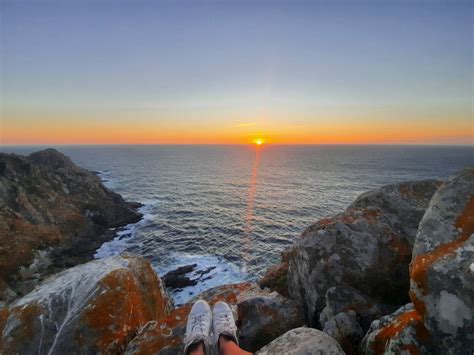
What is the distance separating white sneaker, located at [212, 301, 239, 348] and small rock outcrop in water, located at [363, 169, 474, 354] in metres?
2.97

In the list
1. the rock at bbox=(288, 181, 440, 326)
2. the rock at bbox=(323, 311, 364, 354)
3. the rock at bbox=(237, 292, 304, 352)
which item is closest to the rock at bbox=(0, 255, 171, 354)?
the rock at bbox=(237, 292, 304, 352)

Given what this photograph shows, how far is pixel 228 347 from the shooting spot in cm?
621

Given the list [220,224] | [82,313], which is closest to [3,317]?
[82,313]

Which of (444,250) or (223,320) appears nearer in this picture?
(444,250)

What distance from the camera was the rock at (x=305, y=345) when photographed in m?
5.11

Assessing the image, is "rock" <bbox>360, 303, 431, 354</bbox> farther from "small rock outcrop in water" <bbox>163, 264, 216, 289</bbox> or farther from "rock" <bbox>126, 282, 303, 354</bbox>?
"small rock outcrop in water" <bbox>163, 264, 216, 289</bbox>

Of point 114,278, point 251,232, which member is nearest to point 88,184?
point 251,232

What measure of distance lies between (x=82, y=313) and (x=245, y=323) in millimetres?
4699

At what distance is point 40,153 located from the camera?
243ft

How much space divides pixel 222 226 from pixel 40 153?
195ft

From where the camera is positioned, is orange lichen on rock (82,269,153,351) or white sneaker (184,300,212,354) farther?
orange lichen on rock (82,269,153,351)

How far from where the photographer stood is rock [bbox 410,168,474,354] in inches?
168

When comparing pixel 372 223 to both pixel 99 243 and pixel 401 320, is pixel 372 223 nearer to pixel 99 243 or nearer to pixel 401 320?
pixel 401 320

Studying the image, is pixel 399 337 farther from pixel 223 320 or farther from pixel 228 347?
pixel 223 320
